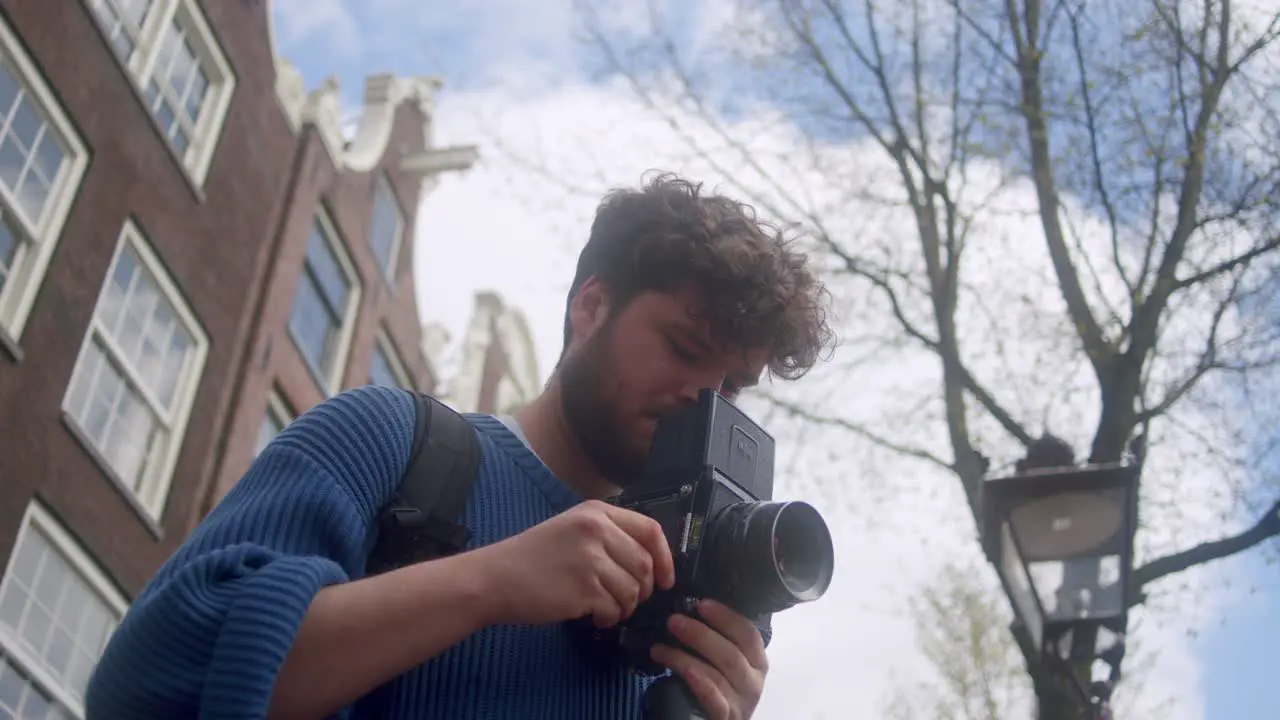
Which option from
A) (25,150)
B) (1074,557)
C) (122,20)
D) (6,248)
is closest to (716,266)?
(1074,557)

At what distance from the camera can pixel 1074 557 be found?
4203 millimetres

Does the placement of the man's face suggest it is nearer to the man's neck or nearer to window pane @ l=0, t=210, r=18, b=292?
the man's neck

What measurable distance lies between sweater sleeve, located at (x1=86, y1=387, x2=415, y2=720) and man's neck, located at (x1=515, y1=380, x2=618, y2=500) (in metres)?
0.38

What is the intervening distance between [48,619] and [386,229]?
→ 27.8ft

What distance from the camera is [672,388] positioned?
1887 mm

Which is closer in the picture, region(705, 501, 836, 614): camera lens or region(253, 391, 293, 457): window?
region(705, 501, 836, 614): camera lens

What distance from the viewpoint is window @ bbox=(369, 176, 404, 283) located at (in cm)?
1591

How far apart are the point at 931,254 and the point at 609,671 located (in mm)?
6940

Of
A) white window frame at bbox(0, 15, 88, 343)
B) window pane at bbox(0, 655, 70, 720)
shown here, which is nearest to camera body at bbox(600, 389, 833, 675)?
white window frame at bbox(0, 15, 88, 343)

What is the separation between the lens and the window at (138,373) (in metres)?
9.54

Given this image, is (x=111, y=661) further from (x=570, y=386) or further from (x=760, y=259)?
(x=760, y=259)

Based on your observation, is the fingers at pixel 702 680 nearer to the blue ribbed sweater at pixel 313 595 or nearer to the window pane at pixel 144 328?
the blue ribbed sweater at pixel 313 595

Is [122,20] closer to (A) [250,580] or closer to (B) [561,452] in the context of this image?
(B) [561,452]

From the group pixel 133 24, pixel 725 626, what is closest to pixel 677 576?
pixel 725 626
